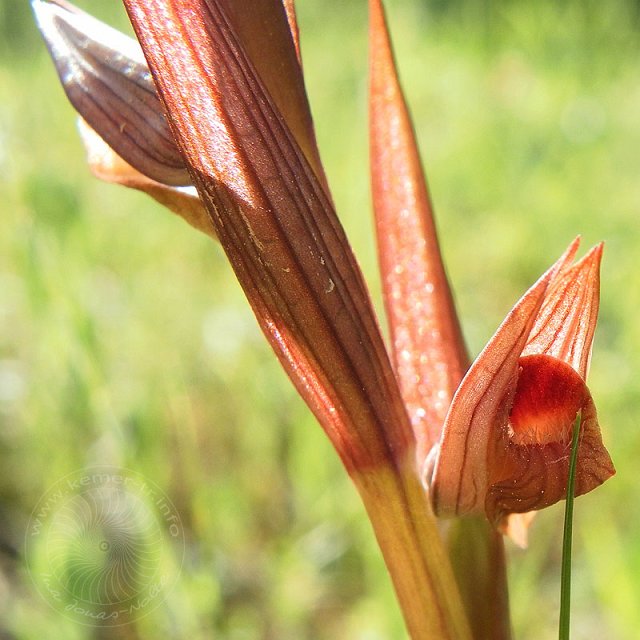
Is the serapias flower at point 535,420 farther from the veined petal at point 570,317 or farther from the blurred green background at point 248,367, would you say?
the blurred green background at point 248,367

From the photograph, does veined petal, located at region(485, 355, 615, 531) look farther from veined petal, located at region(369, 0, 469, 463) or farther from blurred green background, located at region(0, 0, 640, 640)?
blurred green background, located at region(0, 0, 640, 640)

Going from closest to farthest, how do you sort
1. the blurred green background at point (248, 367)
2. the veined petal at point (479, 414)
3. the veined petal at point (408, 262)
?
the veined petal at point (479, 414) < the veined petal at point (408, 262) < the blurred green background at point (248, 367)

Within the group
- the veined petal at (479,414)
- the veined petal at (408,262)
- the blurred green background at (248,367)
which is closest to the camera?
the veined petal at (479,414)

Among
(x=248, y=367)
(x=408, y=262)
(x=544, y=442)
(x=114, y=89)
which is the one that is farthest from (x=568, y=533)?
(x=248, y=367)

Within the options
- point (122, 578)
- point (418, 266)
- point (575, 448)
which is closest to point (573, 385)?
point (575, 448)

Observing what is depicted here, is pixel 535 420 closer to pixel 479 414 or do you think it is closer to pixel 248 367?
pixel 479 414

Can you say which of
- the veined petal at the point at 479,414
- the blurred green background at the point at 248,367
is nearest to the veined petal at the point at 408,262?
the veined petal at the point at 479,414

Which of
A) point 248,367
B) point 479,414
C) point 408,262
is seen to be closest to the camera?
point 479,414
